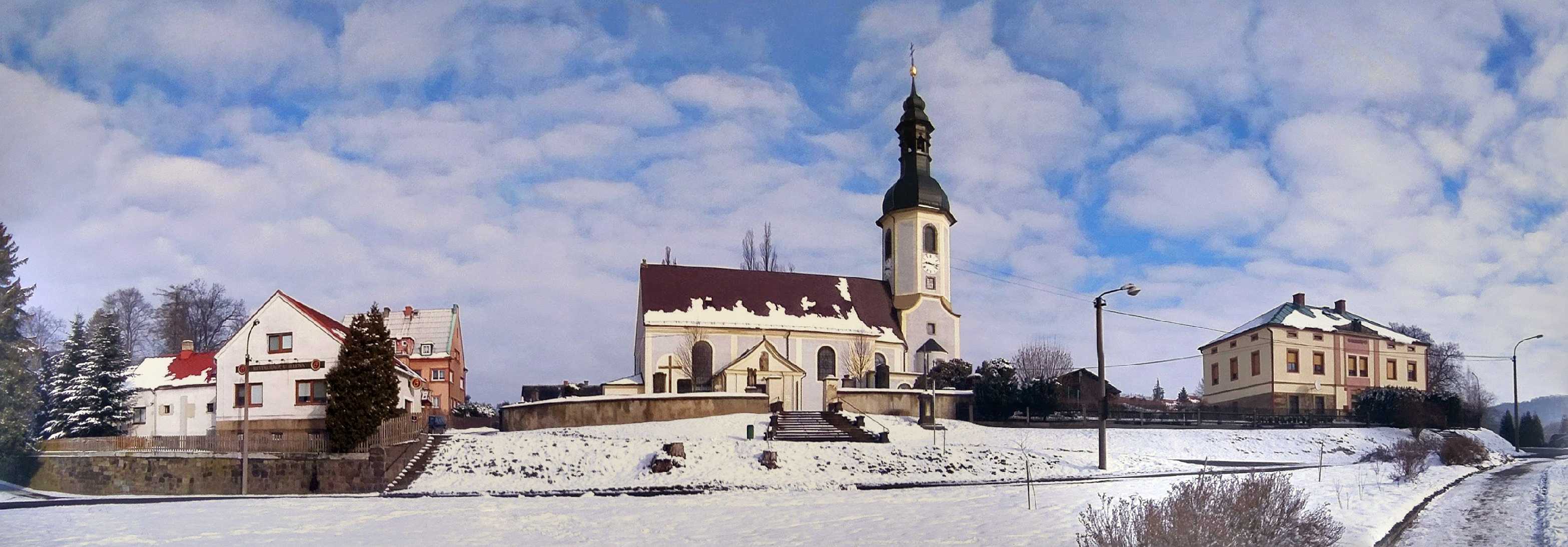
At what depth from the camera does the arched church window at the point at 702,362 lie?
5003 centimetres

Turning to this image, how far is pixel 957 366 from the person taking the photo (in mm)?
47750

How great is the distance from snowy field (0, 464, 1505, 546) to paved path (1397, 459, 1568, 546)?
0.56 meters

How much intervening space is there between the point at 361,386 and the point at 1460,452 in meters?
35.7

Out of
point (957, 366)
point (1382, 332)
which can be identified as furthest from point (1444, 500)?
point (1382, 332)

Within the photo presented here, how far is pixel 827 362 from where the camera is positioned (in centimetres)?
5278

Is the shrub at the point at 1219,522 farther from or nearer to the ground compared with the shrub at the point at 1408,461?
farther from the ground

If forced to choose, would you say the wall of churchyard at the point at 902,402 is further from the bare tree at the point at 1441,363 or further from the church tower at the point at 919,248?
the bare tree at the point at 1441,363

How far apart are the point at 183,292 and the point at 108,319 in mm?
18832

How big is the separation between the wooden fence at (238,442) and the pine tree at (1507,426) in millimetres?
53082

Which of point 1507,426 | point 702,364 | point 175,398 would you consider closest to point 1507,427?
point 1507,426

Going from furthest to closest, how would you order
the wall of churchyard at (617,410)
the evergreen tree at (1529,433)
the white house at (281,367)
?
the evergreen tree at (1529,433), the wall of churchyard at (617,410), the white house at (281,367)

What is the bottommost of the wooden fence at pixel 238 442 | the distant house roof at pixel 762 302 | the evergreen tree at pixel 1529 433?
the evergreen tree at pixel 1529 433

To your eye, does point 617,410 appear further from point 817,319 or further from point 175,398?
point 175,398

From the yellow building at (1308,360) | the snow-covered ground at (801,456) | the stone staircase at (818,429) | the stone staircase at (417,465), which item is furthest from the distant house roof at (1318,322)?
the stone staircase at (417,465)
